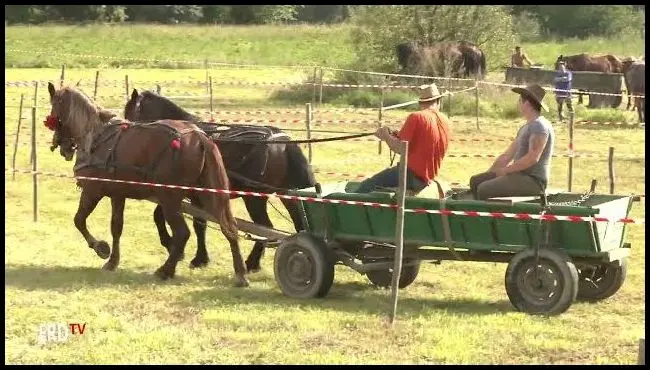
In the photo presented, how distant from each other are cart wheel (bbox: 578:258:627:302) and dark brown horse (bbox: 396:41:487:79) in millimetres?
22550

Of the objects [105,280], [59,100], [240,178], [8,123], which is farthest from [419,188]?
[8,123]

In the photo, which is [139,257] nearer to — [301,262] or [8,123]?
[301,262]

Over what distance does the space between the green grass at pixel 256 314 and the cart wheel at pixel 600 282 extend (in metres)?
0.12

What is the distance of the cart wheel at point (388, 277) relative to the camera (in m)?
10.4

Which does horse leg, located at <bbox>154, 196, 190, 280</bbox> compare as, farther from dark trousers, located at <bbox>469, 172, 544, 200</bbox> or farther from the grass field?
dark trousers, located at <bbox>469, 172, 544, 200</bbox>

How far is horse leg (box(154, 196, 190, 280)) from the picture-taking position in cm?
1060

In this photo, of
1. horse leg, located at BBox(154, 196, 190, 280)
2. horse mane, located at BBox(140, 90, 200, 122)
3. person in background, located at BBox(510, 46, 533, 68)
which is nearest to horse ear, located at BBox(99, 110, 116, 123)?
horse mane, located at BBox(140, 90, 200, 122)

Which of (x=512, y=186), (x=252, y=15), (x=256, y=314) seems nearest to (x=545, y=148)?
(x=512, y=186)

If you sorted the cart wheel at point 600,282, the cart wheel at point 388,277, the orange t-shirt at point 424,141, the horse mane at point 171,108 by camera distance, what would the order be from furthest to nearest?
the horse mane at point 171,108
the cart wheel at point 388,277
the cart wheel at point 600,282
the orange t-shirt at point 424,141

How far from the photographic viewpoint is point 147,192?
35.2 feet

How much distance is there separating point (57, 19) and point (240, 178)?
1926 inches

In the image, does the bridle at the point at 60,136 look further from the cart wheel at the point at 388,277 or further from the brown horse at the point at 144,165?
the cart wheel at the point at 388,277

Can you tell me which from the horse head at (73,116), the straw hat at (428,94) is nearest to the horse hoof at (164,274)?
the horse head at (73,116)

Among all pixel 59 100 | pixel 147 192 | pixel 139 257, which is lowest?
pixel 139 257
